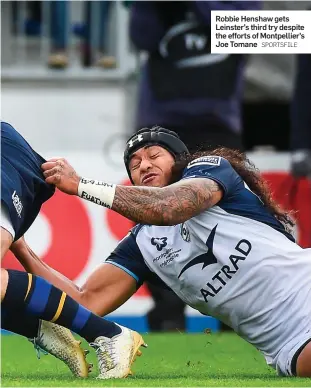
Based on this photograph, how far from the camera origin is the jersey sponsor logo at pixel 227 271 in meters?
5.83

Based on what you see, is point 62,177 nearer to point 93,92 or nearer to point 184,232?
point 184,232

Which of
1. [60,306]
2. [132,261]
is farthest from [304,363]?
[60,306]

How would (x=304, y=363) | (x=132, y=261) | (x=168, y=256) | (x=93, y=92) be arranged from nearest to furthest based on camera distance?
(x=304, y=363), (x=168, y=256), (x=132, y=261), (x=93, y=92)

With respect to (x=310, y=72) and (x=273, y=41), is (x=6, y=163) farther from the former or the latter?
(x=310, y=72)

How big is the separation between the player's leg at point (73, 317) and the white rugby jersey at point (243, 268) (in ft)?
1.58

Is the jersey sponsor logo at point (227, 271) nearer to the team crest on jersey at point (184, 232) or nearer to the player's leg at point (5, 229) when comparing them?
the team crest on jersey at point (184, 232)

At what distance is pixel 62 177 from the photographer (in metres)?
5.39

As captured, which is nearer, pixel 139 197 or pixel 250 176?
pixel 139 197

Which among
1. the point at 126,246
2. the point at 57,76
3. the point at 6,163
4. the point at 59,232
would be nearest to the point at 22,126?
the point at 57,76

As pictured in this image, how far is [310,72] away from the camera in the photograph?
9.97 m

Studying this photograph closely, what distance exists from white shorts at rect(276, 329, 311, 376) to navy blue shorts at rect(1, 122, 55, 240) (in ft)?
4.34

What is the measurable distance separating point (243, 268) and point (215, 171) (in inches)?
19.9

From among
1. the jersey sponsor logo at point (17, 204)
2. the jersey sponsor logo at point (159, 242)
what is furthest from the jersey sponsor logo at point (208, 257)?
the jersey sponsor logo at point (17, 204)

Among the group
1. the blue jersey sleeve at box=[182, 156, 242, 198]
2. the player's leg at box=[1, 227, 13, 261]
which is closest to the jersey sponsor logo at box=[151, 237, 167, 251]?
the blue jersey sleeve at box=[182, 156, 242, 198]
